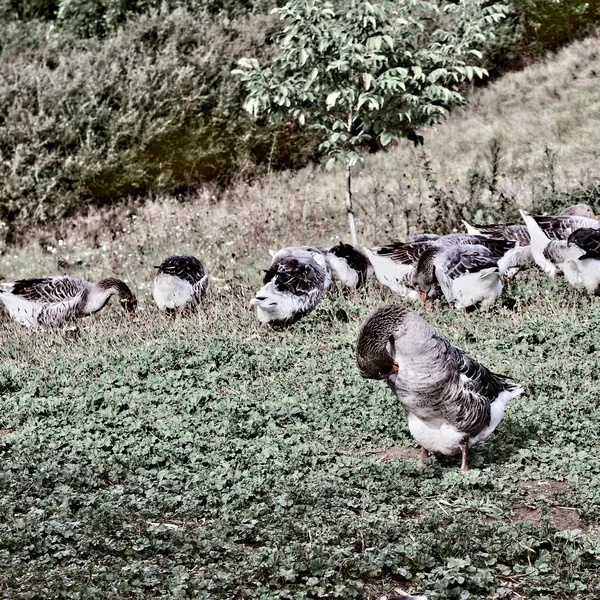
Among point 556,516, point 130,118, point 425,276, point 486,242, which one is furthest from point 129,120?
point 556,516

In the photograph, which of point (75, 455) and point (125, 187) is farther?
point (125, 187)

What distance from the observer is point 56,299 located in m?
11.7

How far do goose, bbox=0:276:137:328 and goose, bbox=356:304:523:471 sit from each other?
609cm

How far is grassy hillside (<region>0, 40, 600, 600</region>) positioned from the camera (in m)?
5.50

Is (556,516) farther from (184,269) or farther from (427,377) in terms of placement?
(184,269)

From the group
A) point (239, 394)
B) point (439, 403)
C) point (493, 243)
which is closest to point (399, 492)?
point (439, 403)

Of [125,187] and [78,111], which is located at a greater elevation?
[78,111]

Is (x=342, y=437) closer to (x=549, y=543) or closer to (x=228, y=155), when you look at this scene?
(x=549, y=543)

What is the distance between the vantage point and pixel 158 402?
8.90 meters

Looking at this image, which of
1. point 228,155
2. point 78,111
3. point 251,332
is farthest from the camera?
point 228,155

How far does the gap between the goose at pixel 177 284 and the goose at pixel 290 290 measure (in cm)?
101

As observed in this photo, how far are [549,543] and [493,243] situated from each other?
6331 mm

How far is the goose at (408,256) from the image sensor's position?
11.6 meters

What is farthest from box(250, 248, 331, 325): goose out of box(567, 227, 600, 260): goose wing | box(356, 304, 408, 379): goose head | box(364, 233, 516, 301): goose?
box(356, 304, 408, 379): goose head
